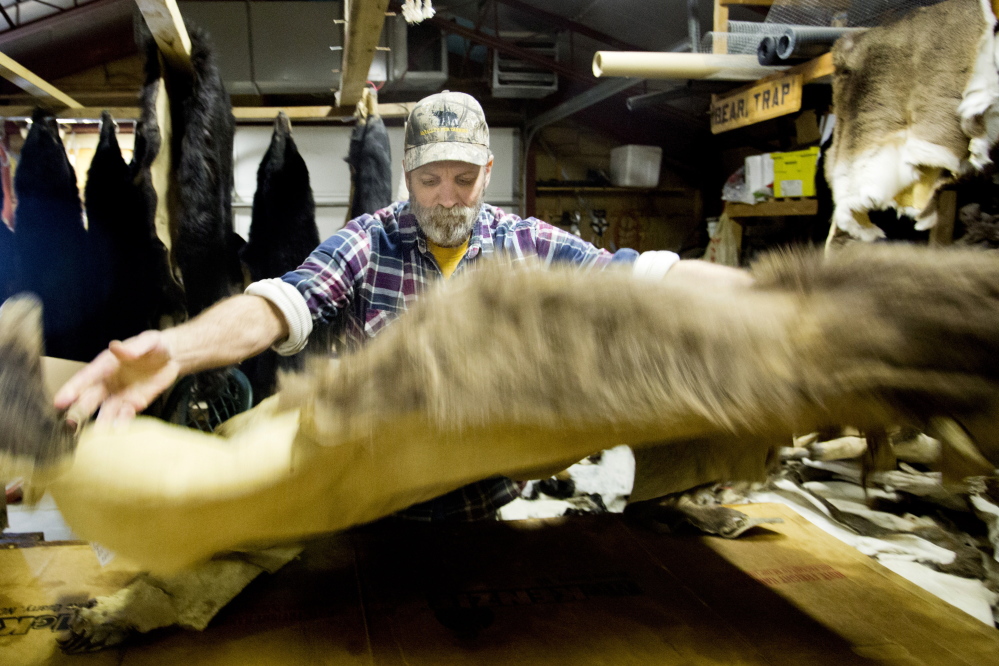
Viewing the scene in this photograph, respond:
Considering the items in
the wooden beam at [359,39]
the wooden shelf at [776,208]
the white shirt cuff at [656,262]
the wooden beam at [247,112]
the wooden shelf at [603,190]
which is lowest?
the white shirt cuff at [656,262]

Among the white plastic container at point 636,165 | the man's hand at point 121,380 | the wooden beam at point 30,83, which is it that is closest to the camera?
the man's hand at point 121,380

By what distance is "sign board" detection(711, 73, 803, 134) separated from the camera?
1993 mm

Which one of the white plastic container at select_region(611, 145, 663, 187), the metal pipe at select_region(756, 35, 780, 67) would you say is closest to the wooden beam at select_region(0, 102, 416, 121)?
the metal pipe at select_region(756, 35, 780, 67)

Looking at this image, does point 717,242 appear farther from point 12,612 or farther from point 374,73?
point 12,612

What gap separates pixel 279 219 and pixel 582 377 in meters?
1.78

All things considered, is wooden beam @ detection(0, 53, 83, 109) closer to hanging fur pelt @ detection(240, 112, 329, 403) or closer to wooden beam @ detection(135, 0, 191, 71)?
wooden beam @ detection(135, 0, 191, 71)

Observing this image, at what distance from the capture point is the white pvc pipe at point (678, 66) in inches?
74.4

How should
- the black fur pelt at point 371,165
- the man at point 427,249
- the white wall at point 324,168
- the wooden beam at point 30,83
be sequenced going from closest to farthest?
the man at point 427,249 → the wooden beam at point 30,83 → the black fur pelt at point 371,165 → the white wall at point 324,168

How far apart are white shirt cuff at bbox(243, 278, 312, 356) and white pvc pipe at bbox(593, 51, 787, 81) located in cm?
133

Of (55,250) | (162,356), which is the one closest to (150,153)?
(55,250)

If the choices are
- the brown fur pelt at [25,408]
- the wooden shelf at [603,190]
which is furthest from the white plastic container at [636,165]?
the brown fur pelt at [25,408]

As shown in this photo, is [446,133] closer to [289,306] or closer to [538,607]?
[289,306]

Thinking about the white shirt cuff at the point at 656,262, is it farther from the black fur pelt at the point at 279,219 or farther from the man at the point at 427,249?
the black fur pelt at the point at 279,219

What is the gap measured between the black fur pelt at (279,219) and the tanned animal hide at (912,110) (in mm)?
1764
